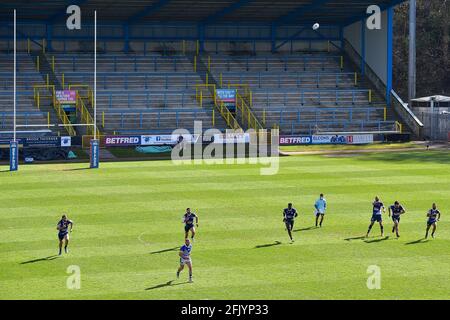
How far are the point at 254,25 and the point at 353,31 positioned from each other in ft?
26.2

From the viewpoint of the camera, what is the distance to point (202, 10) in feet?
237

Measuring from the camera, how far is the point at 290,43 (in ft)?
264

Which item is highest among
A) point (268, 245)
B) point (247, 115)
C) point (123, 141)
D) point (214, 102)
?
point (214, 102)

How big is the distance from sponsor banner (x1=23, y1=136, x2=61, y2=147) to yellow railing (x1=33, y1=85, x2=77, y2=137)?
12.9ft

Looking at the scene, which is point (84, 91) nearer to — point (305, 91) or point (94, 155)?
point (94, 155)

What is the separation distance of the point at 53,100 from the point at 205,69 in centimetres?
1328

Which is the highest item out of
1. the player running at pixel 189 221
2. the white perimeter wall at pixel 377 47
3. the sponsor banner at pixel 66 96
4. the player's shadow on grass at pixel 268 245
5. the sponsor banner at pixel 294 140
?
the white perimeter wall at pixel 377 47

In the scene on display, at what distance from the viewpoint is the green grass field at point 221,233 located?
2747cm

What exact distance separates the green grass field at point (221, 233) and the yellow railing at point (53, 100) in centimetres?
884

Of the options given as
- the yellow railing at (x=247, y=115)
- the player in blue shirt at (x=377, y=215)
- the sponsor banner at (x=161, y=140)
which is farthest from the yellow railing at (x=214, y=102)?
the player in blue shirt at (x=377, y=215)

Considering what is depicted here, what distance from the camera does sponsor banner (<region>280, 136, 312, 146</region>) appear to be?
63969mm

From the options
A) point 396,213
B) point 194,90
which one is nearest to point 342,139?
point 194,90

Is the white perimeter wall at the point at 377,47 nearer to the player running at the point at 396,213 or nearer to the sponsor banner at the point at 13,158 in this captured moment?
the sponsor banner at the point at 13,158

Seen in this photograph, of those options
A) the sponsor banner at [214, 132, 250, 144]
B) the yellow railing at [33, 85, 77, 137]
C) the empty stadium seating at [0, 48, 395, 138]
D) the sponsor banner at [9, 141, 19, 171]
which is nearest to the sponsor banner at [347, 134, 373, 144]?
the empty stadium seating at [0, 48, 395, 138]
